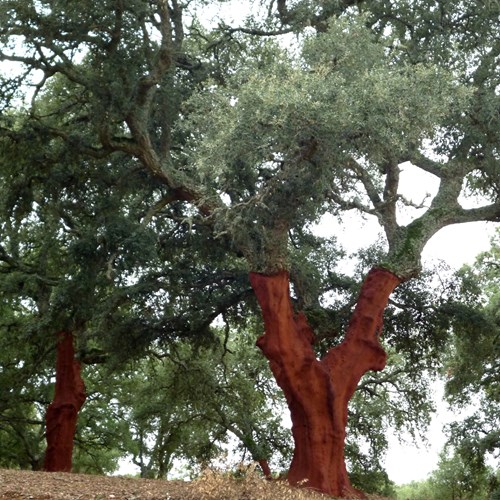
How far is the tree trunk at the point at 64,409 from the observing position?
20719mm

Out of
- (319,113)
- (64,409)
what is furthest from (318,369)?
(64,409)

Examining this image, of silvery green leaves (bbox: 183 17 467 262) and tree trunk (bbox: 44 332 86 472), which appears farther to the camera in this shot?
tree trunk (bbox: 44 332 86 472)

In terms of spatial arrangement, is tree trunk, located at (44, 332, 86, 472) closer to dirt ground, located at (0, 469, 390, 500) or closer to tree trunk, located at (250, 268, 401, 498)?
dirt ground, located at (0, 469, 390, 500)

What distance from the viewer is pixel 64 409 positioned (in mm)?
21219

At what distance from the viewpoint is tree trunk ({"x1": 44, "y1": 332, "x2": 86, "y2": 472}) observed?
68.0 feet

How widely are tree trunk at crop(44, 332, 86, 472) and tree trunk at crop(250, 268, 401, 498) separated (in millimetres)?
7664

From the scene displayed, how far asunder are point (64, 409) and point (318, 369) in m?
8.59

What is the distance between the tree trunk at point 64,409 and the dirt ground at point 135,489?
648 cm

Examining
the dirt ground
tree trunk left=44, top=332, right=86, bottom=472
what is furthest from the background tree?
tree trunk left=44, top=332, right=86, bottom=472

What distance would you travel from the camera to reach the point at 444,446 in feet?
72.9

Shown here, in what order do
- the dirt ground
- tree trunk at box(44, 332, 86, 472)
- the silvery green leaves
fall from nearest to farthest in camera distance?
the dirt ground → the silvery green leaves → tree trunk at box(44, 332, 86, 472)

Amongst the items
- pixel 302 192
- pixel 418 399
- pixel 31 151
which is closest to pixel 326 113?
pixel 302 192

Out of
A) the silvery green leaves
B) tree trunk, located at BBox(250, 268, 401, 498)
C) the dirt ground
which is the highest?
the silvery green leaves

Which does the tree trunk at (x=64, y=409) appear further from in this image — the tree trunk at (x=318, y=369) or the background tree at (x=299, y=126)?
the tree trunk at (x=318, y=369)
